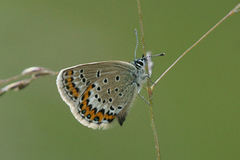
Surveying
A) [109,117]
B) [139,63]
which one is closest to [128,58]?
[139,63]

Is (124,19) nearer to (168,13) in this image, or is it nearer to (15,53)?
(168,13)

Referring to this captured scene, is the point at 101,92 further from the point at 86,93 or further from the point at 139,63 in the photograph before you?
the point at 139,63

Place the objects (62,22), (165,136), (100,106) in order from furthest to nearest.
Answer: (62,22)
(165,136)
(100,106)

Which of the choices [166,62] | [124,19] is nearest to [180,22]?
[166,62]

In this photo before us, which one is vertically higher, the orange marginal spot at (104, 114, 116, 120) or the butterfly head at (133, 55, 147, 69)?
the butterfly head at (133, 55, 147, 69)

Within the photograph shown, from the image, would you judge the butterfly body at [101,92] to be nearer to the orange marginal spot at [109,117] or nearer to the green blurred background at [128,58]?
the orange marginal spot at [109,117]

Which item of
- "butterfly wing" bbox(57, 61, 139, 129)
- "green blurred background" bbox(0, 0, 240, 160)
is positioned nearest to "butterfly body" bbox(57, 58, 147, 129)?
"butterfly wing" bbox(57, 61, 139, 129)

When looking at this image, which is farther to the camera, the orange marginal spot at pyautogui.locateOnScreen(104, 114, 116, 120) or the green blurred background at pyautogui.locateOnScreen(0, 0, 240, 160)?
the green blurred background at pyautogui.locateOnScreen(0, 0, 240, 160)

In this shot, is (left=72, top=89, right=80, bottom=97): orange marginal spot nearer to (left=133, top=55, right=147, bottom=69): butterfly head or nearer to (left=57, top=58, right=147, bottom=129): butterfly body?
(left=57, top=58, right=147, bottom=129): butterfly body
